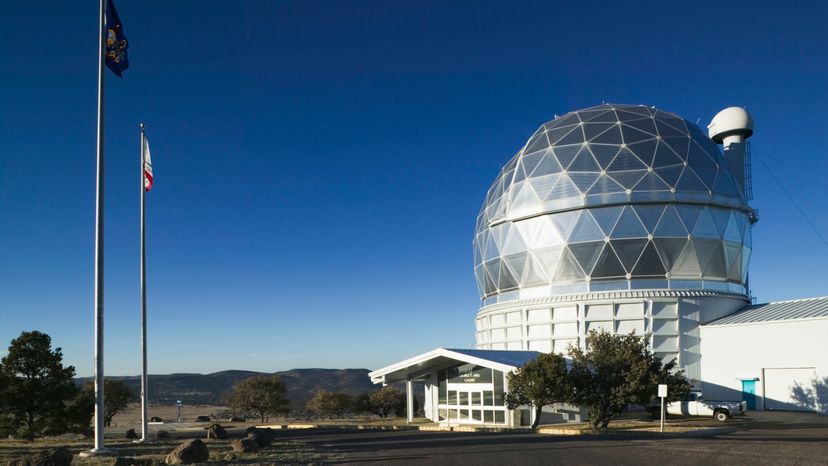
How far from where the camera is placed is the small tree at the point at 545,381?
30000 millimetres

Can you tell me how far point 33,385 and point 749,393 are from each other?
36947 mm

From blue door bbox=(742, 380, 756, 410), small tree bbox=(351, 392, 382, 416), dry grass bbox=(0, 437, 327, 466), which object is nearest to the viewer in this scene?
dry grass bbox=(0, 437, 327, 466)

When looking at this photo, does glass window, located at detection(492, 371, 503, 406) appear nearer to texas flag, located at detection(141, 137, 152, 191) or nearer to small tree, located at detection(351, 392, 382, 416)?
texas flag, located at detection(141, 137, 152, 191)

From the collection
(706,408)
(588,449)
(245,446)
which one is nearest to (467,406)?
(706,408)

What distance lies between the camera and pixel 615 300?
42.7 m

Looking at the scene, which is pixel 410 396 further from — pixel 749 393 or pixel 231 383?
pixel 231 383

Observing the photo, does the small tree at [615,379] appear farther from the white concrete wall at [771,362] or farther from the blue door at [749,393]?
the blue door at [749,393]

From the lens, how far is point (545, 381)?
3014 cm

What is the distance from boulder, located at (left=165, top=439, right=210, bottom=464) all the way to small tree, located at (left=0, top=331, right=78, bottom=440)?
13242 mm

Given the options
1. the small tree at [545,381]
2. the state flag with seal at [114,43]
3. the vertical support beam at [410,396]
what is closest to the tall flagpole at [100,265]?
the state flag with seal at [114,43]

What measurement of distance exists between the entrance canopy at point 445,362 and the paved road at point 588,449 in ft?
22.8

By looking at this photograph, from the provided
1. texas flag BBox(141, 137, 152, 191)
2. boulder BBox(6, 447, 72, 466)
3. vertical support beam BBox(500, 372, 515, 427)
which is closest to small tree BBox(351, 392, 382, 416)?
vertical support beam BBox(500, 372, 515, 427)

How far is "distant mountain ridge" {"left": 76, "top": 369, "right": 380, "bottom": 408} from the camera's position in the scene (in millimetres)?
135000

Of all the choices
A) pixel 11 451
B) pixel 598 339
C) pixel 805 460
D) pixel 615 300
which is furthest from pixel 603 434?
pixel 11 451
